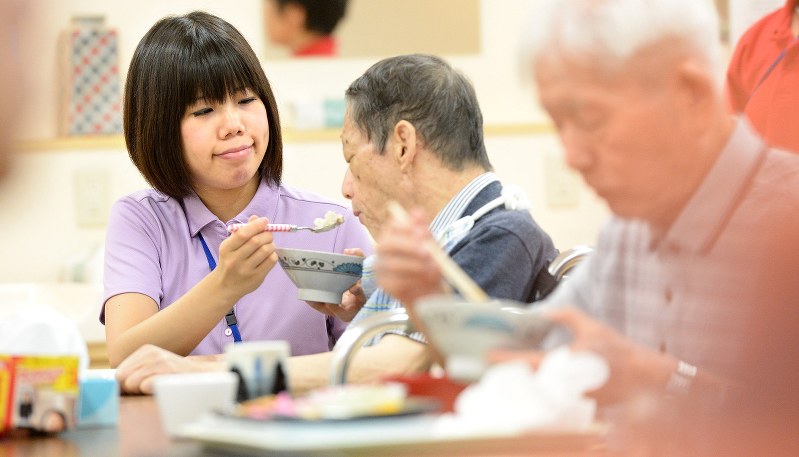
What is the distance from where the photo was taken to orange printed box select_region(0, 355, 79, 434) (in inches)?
41.9

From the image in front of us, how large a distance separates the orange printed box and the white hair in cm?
62

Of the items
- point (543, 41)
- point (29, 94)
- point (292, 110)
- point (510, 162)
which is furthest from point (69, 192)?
point (29, 94)

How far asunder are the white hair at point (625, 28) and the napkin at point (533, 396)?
289mm

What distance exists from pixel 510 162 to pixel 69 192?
1.43 metres

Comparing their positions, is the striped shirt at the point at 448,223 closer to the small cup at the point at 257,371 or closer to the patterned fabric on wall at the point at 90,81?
the small cup at the point at 257,371

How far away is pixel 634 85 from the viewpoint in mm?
908

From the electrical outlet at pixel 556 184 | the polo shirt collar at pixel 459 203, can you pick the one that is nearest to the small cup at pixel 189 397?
the polo shirt collar at pixel 459 203

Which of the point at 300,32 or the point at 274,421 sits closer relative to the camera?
the point at 274,421

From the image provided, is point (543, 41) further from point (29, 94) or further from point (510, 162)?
point (510, 162)

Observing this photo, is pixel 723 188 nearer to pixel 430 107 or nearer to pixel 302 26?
pixel 430 107

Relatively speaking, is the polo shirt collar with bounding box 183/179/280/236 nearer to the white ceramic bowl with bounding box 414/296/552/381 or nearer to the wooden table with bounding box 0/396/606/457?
the wooden table with bounding box 0/396/606/457

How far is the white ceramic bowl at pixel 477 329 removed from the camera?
765mm

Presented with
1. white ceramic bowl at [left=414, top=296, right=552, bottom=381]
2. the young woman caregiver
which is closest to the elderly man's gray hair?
the young woman caregiver

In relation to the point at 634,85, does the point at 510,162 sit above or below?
below
